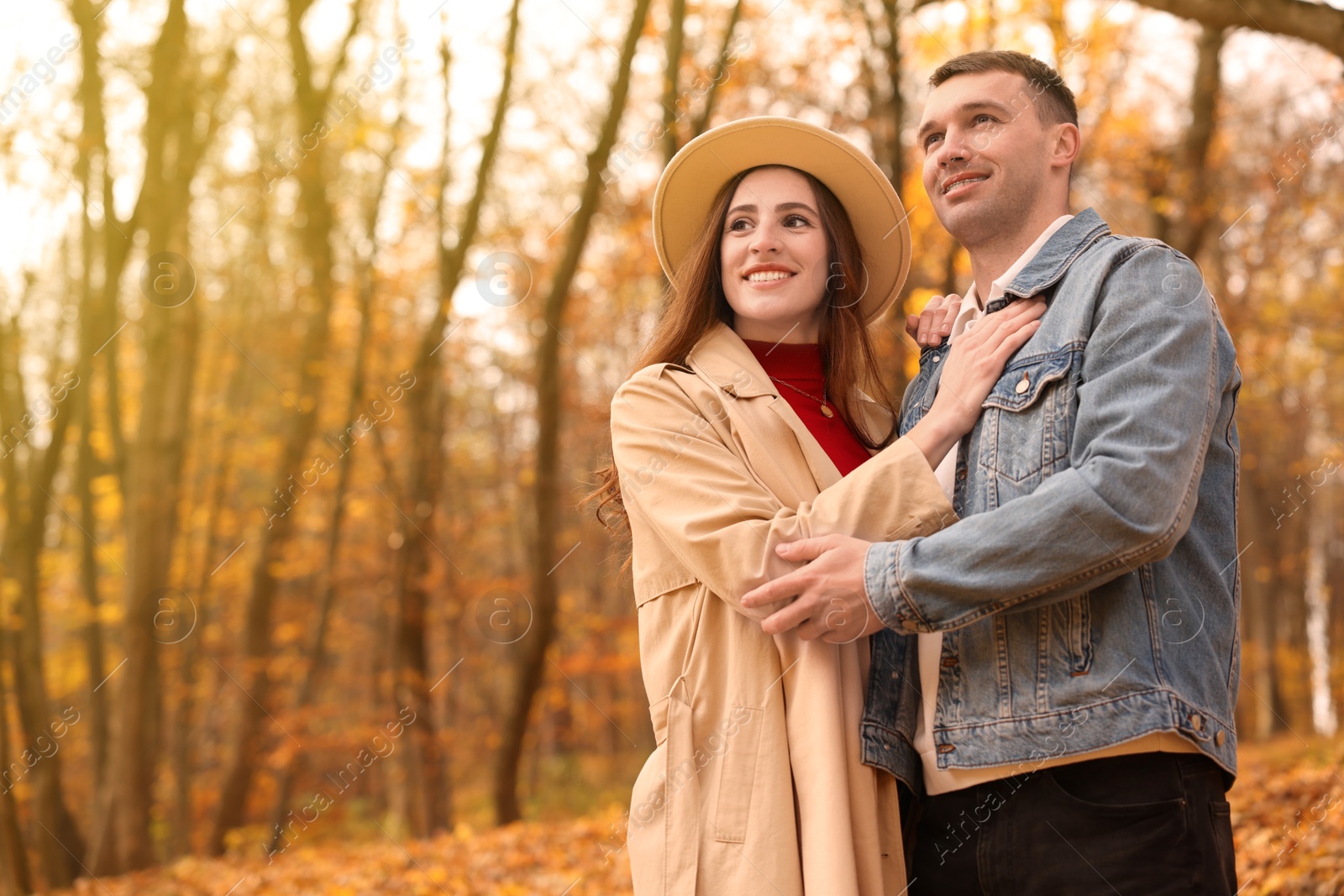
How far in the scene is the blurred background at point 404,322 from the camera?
340 inches

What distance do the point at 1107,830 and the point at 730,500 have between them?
0.92m

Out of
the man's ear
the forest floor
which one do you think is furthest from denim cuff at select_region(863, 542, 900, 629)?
the forest floor

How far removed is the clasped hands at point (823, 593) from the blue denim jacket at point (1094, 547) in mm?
49

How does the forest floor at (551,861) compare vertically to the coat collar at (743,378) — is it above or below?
below

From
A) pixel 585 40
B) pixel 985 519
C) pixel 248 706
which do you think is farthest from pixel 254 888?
pixel 585 40

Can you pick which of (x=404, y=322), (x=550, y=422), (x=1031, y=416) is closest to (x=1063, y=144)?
(x=1031, y=416)

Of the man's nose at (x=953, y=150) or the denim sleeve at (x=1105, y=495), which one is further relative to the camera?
the man's nose at (x=953, y=150)

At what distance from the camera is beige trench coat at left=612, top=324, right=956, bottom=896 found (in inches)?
82.3

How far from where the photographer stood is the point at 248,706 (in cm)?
1186

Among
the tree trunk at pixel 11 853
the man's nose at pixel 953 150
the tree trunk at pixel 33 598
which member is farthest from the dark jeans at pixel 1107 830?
the tree trunk at pixel 33 598

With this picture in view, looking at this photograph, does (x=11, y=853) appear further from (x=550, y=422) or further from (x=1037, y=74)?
(x=1037, y=74)

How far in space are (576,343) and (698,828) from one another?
13.9 meters

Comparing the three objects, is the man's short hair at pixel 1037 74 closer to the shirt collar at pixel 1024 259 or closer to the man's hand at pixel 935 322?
the shirt collar at pixel 1024 259

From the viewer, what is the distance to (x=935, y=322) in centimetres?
267
